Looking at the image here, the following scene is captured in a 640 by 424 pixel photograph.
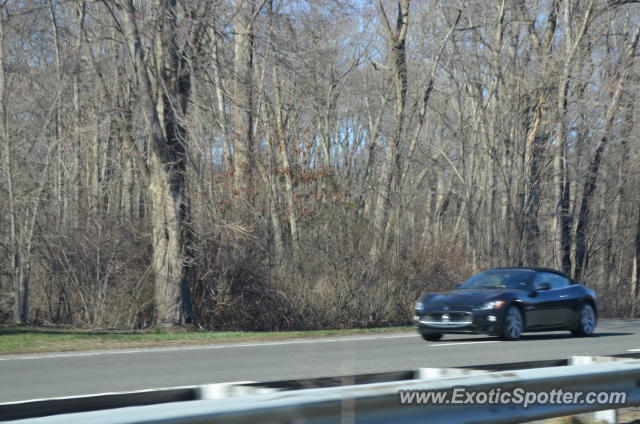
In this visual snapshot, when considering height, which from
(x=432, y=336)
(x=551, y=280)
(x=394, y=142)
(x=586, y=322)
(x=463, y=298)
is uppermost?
(x=394, y=142)

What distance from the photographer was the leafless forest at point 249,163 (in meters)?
20.0

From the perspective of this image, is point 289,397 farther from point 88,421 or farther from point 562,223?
point 562,223

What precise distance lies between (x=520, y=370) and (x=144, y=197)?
17187mm

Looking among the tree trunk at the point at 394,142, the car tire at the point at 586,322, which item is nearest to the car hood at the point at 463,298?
the car tire at the point at 586,322

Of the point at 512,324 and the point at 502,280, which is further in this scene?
the point at 502,280

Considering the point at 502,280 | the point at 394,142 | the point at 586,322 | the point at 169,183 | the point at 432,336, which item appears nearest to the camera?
the point at 432,336

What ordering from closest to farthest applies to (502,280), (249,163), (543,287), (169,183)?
(543,287) < (502,280) < (169,183) < (249,163)

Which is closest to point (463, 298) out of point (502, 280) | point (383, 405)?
point (502, 280)

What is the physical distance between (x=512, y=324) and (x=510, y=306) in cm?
35

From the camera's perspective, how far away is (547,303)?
702 inches

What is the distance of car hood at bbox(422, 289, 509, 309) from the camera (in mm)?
16781

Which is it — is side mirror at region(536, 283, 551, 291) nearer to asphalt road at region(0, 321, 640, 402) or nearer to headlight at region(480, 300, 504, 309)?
asphalt road at region(0, 321, 640, 402)

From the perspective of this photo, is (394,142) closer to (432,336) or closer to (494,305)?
(432,336)

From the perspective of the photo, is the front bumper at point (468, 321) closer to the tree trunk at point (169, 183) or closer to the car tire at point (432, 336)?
the car tire at point (432, 336)
